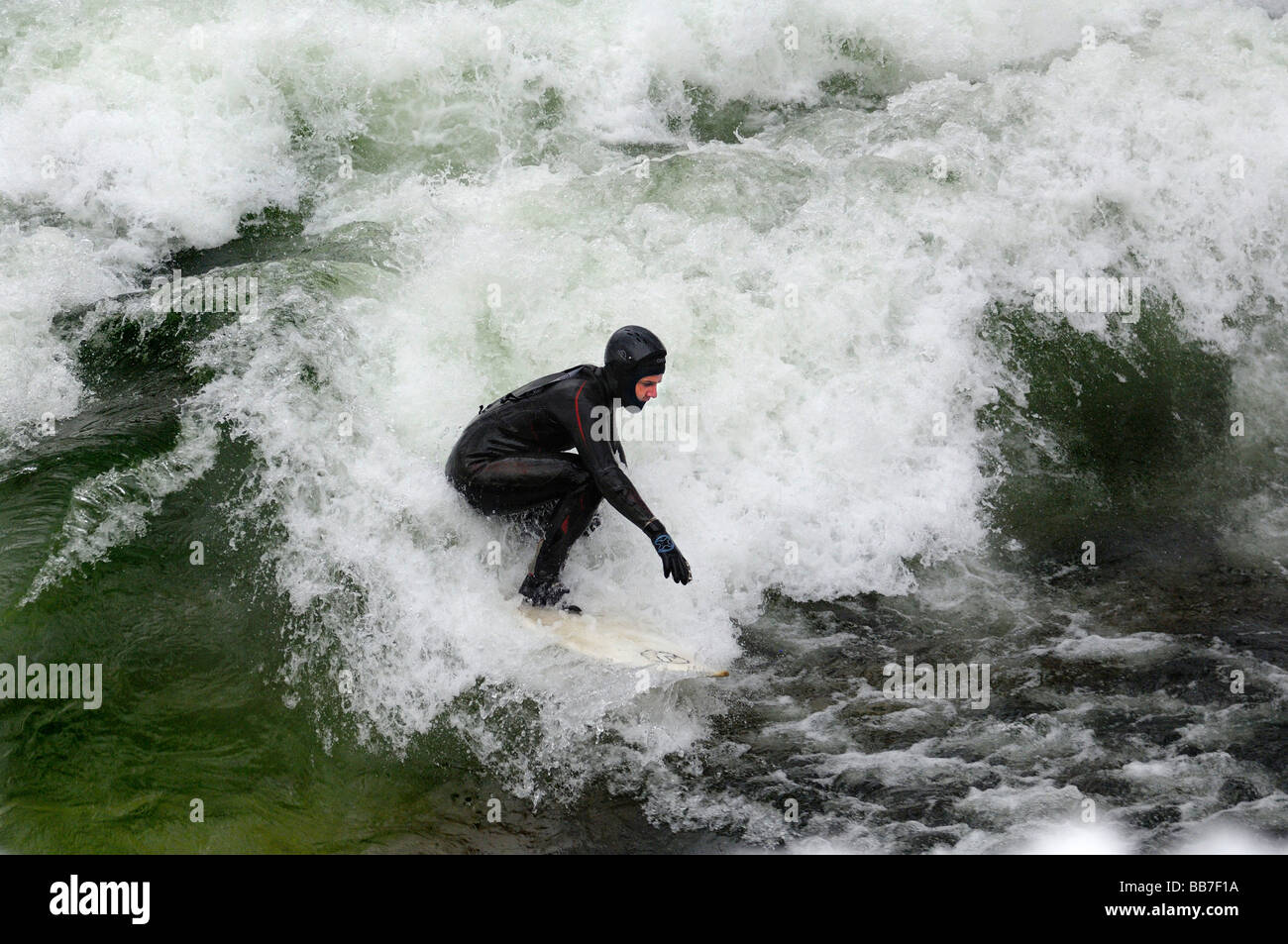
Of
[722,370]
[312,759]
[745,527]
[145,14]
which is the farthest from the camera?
[145,14]

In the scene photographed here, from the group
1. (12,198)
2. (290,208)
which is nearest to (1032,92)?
(290,208)

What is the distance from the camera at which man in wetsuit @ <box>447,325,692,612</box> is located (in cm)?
545

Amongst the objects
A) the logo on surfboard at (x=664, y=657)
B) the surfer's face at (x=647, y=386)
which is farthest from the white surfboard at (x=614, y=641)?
the surfer's face at (x=647, y=386)

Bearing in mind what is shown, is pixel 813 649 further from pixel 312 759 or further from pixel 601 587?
pixel 312 759

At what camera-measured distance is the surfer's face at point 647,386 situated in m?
5.52

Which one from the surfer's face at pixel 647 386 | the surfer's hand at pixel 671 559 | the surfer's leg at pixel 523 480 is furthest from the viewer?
Answer: the surfer's leg at pixel 523 480

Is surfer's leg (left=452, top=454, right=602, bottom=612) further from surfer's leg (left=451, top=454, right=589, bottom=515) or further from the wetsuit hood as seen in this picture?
the wetsuit hood

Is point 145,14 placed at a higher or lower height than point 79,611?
higher

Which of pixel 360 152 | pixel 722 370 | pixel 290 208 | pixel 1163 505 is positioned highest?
pixel 360 152

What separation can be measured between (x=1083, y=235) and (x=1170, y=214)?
2.58ft

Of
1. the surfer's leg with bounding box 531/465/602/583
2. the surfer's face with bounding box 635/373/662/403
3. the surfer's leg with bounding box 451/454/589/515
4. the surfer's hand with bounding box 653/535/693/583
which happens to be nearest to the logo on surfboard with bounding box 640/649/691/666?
the surfer's hand with bounding box 653/535/693/583

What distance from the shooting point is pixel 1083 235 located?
8070 mm

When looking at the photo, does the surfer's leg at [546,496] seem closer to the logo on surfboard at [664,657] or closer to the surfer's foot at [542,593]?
the surfer's foot at [542,593]

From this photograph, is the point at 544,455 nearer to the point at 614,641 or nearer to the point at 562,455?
the point at 562,455
